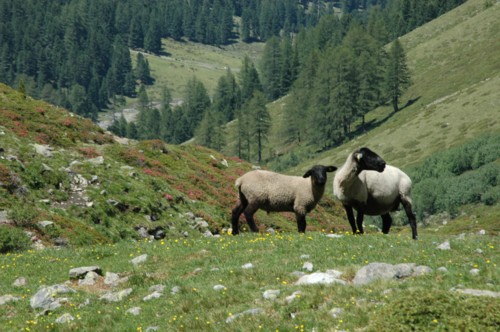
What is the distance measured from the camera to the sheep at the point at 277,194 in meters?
21.0

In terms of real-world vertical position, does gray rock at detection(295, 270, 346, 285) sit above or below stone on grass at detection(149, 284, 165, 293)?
above

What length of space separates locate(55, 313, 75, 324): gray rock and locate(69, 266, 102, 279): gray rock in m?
3.39

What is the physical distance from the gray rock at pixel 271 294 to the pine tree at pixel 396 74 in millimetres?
118488

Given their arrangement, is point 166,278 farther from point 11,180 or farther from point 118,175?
point 118,175

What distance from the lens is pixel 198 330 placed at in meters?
10.2

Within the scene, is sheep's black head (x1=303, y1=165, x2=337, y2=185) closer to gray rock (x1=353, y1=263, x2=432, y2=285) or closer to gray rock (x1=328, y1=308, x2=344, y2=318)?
gray rock (x1=353, y1=263, x2=432, y2=285)

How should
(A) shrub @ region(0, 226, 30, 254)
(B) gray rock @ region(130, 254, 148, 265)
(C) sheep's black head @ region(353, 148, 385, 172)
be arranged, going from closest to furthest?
(B) gray rock @ region(130, 254, 148, 265) → (C) sheep's black head @ region(353, 148, 385, 172) → (A) shrub @ region(0, 226, 30, 254)

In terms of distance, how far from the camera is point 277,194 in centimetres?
2125

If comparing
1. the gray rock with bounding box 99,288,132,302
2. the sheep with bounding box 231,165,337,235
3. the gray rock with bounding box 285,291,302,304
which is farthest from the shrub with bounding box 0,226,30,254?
the gray rock with bounding box 285,291,302,304

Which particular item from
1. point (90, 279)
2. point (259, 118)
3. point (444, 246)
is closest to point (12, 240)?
point (90, 279)

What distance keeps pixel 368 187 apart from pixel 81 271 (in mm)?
11359

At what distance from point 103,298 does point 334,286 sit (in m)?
6.06

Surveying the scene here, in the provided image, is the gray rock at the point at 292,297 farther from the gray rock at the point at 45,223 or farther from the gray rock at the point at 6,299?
the gray rock at the point at 45,223

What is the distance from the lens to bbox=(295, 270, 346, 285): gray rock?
37.4ft
